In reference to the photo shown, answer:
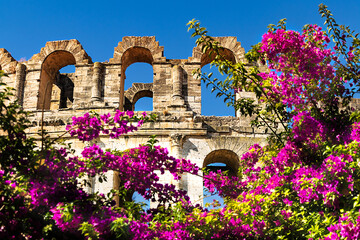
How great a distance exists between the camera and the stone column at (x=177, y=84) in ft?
52.5

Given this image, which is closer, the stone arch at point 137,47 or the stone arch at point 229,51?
the stone arch at point 229,51

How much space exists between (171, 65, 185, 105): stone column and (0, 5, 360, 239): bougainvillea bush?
15.2ft

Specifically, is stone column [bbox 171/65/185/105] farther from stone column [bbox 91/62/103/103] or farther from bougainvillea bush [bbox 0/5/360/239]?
bougainvillea bush [bbox 0/5/360/239]

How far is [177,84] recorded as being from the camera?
1623 centimetres

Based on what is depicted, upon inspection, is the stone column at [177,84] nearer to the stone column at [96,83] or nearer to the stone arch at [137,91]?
the stone column at [96,83]

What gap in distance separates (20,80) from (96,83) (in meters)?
2.75

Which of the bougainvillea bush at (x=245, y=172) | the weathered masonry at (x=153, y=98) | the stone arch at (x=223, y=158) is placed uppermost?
the weathered masonry at (x=153, y=98)

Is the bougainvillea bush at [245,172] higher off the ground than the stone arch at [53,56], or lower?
lower

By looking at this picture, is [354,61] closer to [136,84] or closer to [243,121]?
[243,121]

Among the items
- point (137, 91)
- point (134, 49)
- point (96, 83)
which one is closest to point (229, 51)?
point (134, 49)

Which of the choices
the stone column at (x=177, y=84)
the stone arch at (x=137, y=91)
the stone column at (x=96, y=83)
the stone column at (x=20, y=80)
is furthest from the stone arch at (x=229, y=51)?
the stone arch at (x=137, y=91)

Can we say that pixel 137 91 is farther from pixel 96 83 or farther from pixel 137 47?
pixel 96 83

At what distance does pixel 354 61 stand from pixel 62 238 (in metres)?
6.59

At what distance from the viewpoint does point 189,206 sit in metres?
10.1
